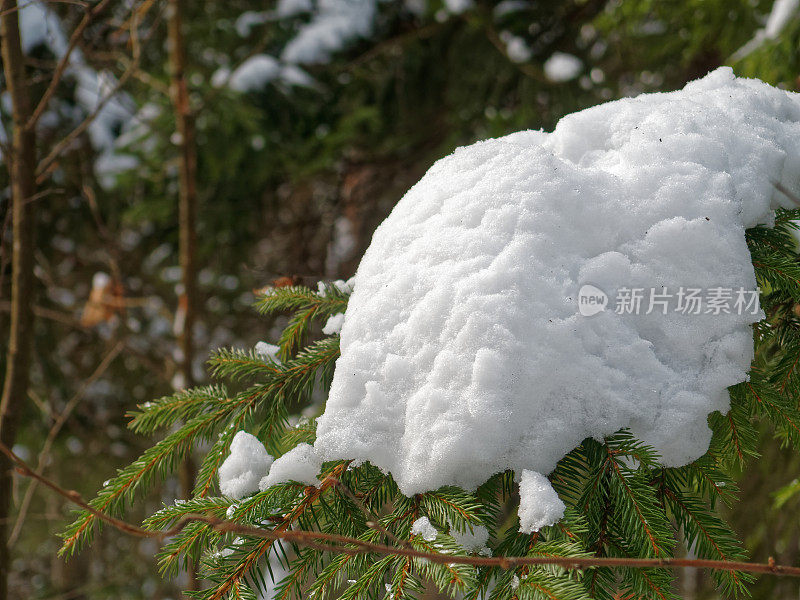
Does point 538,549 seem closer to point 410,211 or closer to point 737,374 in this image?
point 737,374

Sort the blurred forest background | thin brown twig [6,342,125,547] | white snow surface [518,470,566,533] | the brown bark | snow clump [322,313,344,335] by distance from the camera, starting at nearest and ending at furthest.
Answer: white snow surface [518,470,566,533] → snow clump [322,313,344,335] → the brown bark → thin brown twig [6,342,125,547] → the blurred forest background

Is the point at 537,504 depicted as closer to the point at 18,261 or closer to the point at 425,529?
the point at 425,529

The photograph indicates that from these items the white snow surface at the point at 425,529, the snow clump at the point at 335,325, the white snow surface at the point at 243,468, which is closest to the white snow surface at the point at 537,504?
the white snow surface at the point at 425,529

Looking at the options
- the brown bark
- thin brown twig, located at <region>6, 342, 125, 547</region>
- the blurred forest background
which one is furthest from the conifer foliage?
the blurred forest background

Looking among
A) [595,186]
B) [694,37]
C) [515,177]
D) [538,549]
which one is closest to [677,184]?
[595,186]

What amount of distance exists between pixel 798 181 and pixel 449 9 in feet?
9.96

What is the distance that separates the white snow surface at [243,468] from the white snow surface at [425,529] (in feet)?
1.03

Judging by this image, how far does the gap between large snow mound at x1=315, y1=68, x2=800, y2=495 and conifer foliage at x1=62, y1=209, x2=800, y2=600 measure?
7cm

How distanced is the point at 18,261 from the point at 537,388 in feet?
6.53

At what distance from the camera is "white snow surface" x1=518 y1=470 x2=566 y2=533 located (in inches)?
35.0

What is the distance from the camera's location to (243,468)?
1086 millimetres

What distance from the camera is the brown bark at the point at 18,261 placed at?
207 centimetres

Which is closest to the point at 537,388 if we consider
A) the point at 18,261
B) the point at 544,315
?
the point at 544,315

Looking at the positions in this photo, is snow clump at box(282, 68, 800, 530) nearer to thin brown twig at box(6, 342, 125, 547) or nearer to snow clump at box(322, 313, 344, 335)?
snow clump at box(322, 313, 344, 335)
